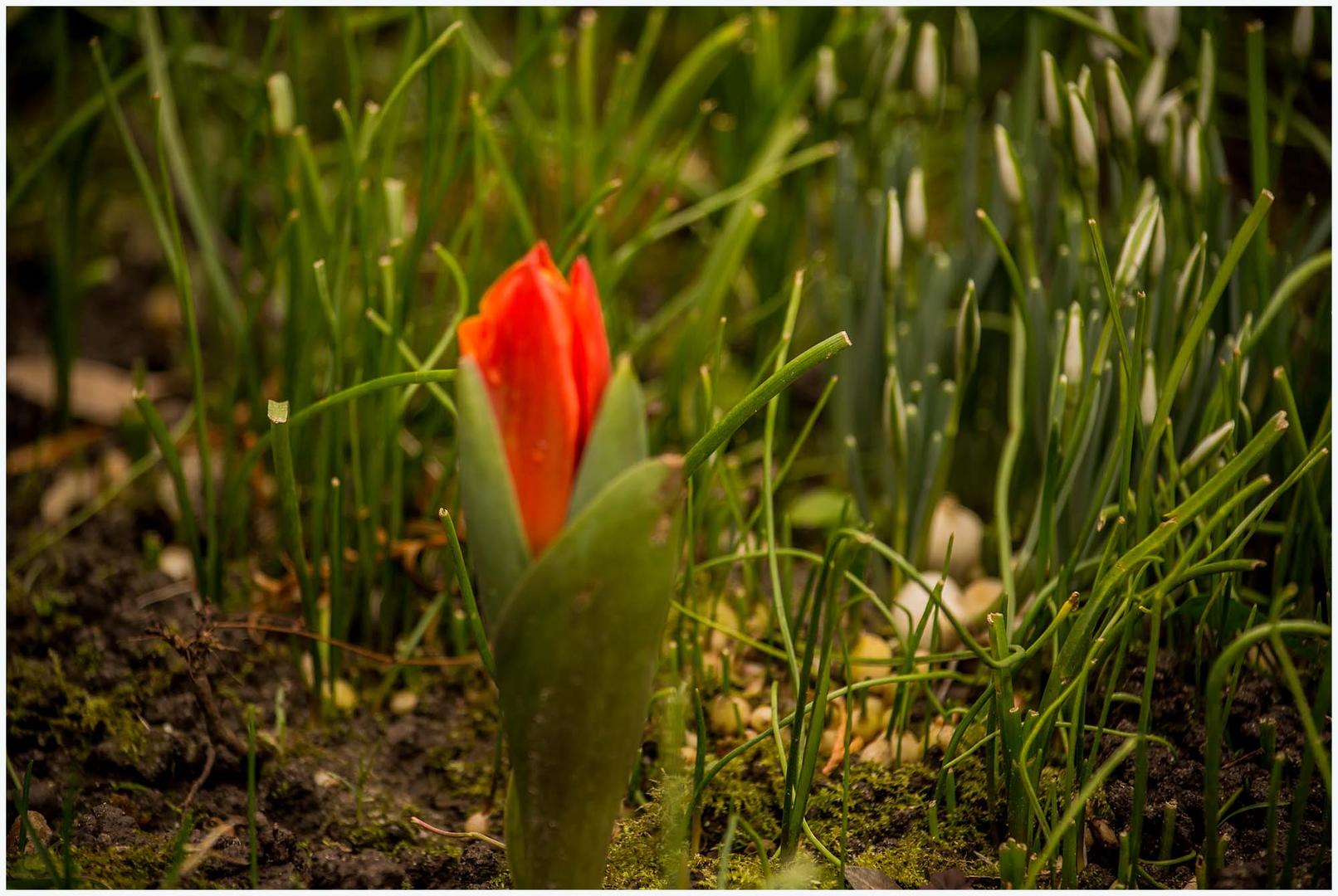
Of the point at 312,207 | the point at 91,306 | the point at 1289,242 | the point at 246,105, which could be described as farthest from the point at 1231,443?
the point at 91,306

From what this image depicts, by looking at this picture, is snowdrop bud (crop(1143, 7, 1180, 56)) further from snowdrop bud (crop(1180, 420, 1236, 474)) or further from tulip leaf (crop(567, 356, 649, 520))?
tulip leaf (crop(567, 356, 649, 520))

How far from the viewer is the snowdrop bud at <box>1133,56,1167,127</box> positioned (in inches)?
50.1

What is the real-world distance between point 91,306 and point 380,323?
104 cm

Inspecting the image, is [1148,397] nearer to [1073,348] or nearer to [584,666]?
[1073,348]

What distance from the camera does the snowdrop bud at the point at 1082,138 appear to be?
3.99 feet

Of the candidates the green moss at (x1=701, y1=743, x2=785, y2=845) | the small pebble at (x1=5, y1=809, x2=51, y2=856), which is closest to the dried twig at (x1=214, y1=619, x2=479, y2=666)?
the small pebble at (x1=5, y1=809, x2=51, y2=856)

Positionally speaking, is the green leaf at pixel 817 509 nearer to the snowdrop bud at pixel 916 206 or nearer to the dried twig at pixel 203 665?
the snowdrop bud at pixel 916 206

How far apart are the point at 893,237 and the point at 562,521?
0.70 meters

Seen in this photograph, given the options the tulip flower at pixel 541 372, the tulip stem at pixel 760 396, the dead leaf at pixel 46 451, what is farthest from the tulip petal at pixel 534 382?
the dead leaf at pixel 46 451

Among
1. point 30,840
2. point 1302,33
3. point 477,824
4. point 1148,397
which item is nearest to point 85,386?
point 30,840

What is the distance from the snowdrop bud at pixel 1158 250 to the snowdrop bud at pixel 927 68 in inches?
15.7

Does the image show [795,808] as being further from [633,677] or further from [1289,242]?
[1289,242]

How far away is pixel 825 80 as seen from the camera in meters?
1.54

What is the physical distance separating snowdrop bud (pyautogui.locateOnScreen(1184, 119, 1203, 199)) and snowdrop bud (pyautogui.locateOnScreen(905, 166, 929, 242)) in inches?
11.6
